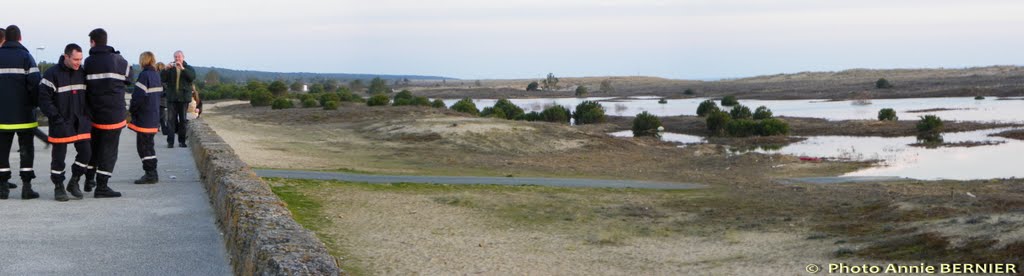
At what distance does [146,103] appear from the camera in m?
12.2

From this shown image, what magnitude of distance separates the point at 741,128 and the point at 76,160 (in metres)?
32.3

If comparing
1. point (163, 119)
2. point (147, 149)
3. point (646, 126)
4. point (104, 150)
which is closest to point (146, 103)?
point (147, 149)

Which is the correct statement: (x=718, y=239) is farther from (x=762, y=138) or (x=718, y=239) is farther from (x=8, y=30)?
(x=762, y=138)

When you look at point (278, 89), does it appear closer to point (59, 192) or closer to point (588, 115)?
point (588, 115)

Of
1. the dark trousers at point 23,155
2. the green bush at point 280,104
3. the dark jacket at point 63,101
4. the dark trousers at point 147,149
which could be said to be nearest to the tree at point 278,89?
the green bush at point 280,104

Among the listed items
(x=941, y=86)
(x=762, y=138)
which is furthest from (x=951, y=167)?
(x=941, y=86)

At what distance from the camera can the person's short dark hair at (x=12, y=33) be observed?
1029 centimetres

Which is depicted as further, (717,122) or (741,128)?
(717,122)

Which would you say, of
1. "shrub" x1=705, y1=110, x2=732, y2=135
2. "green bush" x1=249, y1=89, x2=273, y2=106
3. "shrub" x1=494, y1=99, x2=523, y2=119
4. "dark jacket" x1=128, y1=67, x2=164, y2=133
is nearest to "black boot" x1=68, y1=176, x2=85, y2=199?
"dark jacket" x1=128, y1=67, x2=164, y2=133

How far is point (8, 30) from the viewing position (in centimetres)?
1027

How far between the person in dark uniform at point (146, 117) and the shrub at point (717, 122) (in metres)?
32.0

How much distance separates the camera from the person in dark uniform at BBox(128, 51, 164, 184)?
12.1 metres

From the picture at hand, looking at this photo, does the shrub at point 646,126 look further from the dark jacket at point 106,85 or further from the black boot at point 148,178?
the dark jacket at point 106,85

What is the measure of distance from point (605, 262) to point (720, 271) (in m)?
1.21
